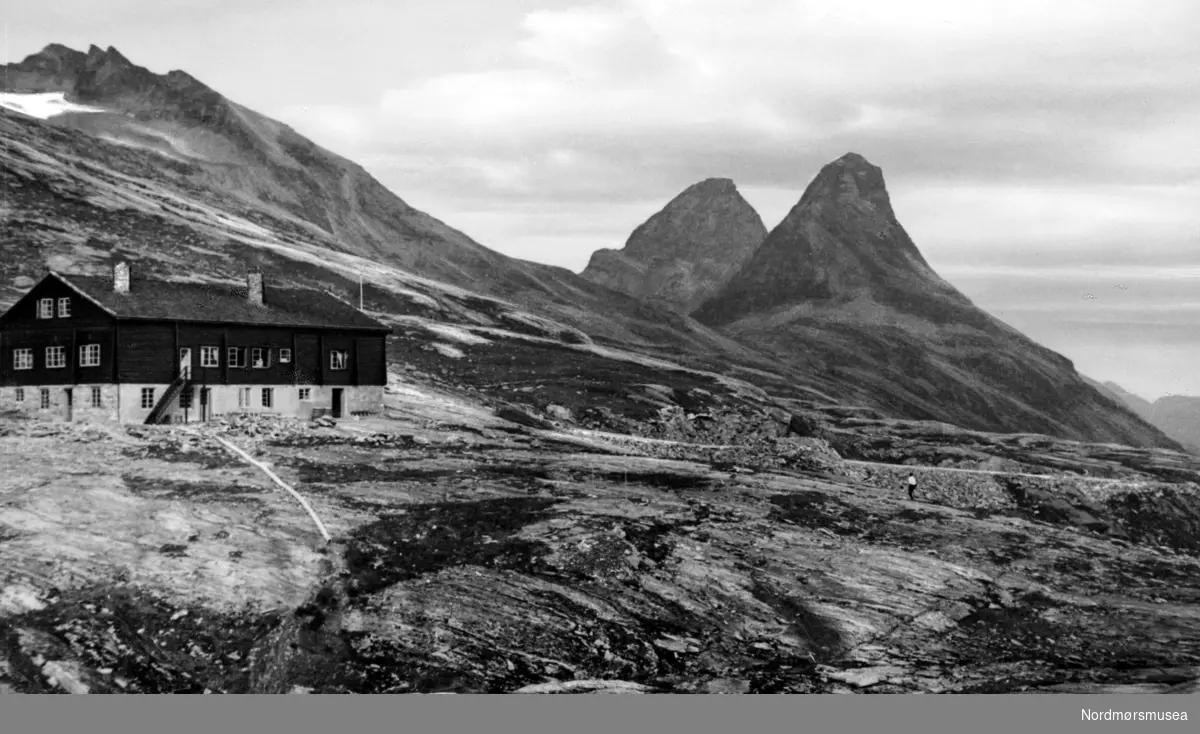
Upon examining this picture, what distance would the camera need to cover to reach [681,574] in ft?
201

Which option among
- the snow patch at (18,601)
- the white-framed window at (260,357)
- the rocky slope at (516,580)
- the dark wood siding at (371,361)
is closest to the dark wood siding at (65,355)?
the rocky slope at (516,580)

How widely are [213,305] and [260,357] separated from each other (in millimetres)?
4798

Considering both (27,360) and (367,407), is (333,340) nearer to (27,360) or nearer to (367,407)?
(367,407)

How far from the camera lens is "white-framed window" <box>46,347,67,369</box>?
77.6 meters

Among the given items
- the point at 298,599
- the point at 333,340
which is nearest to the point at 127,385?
the point at 333,340

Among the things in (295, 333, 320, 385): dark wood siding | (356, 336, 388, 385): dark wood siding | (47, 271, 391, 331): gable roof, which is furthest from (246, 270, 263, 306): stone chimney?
(356, 336, 388, 385): dark wood siding

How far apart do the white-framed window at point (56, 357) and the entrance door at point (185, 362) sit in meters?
7.21

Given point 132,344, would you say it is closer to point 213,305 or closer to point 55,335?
point 55,335

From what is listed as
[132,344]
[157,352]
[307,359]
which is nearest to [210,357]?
[157,352]

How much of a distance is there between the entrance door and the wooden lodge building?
7 cm

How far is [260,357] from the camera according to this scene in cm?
8262

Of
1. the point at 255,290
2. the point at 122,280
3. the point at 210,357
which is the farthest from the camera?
the point at 255,290

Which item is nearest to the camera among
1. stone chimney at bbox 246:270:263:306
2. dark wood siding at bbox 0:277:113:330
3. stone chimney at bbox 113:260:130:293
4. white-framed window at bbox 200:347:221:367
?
dark wood siding at bbox 0:277:113:330

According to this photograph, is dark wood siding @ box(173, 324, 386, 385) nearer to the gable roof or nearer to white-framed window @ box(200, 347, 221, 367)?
white-framed window @ box(200, 347, 221, 367)
